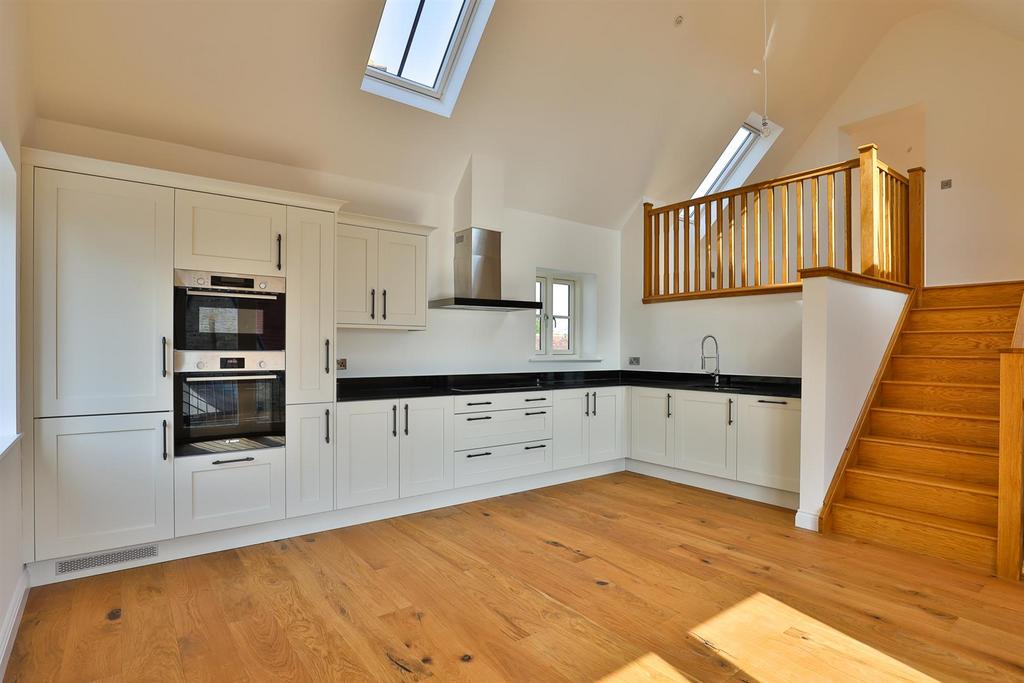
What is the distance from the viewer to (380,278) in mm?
3980

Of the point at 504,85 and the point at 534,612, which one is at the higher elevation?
the point at 504,85

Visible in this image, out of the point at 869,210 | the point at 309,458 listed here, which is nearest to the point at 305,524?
the point at 309,458

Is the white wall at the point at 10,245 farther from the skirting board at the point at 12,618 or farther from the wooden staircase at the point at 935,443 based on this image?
the wooden staircase at the point at 935,443

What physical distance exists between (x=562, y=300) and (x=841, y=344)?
2.69 metres

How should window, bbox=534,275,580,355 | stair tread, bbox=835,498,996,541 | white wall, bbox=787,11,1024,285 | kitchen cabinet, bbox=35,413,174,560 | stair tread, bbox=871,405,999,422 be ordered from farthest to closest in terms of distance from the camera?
window, bbox=534,275,580,355
white wall, bbox=787,11,1024,285
stair tread, bbox=871,405,999,422
stair tread, bbox=835,498,996,541
kitchen cabinet, bbox=35,413,174,560

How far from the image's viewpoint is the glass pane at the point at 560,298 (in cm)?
567

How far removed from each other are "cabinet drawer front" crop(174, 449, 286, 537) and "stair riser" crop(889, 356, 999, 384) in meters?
4.41

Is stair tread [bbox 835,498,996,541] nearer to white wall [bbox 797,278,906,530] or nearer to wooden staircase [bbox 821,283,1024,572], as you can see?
wooden staircase [bbox 821,283,1024,572]

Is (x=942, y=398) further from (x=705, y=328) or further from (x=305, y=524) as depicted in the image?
(x=305, y=524)

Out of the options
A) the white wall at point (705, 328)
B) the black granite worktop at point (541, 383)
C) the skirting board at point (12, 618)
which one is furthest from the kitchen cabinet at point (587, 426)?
the skirting board at point (12, 618)

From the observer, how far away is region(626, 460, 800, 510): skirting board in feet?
13.5

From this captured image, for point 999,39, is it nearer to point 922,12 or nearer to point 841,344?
point 922,12

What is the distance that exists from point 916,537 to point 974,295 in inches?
97.3

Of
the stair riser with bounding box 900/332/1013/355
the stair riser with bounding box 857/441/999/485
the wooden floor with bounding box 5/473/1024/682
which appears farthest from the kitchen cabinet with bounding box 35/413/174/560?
the stair riser with bounding box 900/332/1013/355
